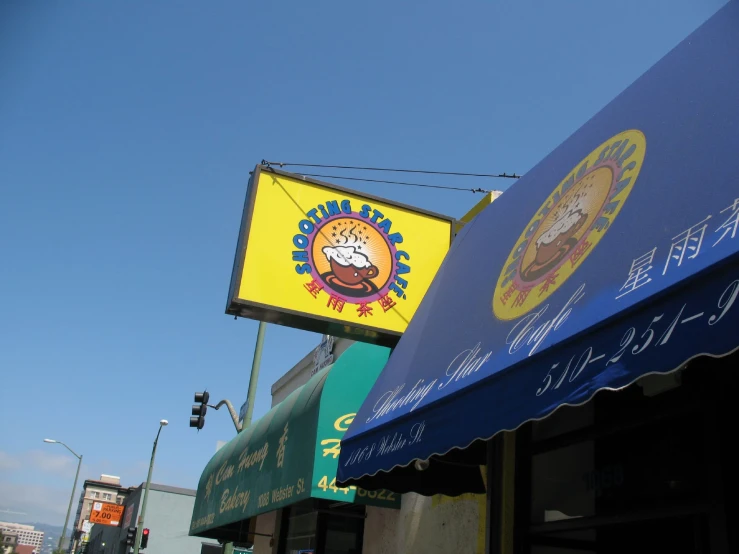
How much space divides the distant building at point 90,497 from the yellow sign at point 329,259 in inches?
2684

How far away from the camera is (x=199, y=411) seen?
16.4 metres

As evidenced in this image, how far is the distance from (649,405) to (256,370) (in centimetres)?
1142

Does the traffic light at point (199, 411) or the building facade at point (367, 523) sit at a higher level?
the traffic light at point (199, 411)

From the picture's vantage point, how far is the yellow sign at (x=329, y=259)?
6.81 meters

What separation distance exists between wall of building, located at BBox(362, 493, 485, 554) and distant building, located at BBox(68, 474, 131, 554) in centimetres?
6663

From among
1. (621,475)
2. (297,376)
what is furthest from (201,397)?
(621,475)

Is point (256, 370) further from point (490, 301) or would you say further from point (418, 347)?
point (490, 301)

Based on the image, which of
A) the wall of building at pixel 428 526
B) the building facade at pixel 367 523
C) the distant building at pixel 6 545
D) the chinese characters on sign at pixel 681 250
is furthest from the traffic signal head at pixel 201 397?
the distant building at pixel 6 545

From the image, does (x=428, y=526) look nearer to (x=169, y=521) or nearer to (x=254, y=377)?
(x=254, y=377)

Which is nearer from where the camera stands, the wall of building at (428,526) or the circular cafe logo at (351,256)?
the wall of building at (428,526)

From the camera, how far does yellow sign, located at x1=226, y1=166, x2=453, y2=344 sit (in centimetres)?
681

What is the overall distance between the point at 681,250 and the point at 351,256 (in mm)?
4261

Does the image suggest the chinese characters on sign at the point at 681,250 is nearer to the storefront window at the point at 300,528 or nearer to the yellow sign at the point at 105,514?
the storefront window at the point at 300,528

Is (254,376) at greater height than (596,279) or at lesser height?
greater
